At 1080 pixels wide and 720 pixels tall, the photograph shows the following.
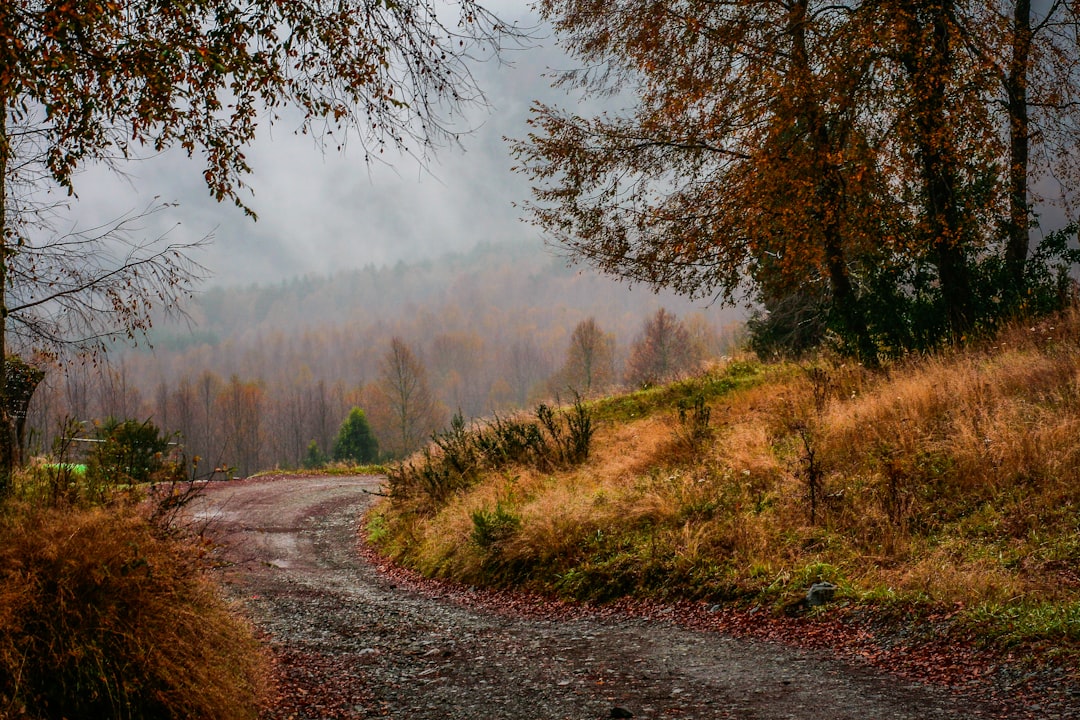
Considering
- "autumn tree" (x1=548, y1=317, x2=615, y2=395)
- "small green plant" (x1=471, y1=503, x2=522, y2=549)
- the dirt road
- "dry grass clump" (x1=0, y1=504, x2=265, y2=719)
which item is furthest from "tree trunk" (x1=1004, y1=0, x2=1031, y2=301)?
"autumn tree" (x1=548, y1=317, x2=615, y2=395)

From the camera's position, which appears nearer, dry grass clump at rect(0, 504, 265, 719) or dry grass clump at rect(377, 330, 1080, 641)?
dry grass clump at rect(0, 504, 265, 719)

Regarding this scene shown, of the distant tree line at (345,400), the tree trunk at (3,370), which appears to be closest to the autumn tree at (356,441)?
the distant tree line at (345,400)

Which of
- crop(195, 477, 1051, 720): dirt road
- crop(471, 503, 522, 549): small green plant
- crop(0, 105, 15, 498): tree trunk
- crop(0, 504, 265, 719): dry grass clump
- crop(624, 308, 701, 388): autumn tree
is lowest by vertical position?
crop(195, 477, 1051, 720): dirt road

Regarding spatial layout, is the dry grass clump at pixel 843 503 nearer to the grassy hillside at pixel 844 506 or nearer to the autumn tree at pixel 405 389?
the grassy hillside at pixel 844 506

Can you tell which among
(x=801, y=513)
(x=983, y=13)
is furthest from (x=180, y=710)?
(x=983, y=13)

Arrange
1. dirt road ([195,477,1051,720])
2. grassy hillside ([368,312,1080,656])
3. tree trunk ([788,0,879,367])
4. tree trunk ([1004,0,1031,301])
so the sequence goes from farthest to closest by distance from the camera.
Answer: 1. tree trunk ([1004,0,1031,301])
2. tree trunk ([788,0,879,367])
3. grassy hillside ([368,312,1080,656])
4. dirt road ([195,477,1051,720])

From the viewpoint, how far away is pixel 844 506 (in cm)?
698

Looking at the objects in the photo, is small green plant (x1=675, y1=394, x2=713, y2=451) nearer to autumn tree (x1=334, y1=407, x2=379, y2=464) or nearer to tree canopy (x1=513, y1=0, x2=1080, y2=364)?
tree canopy (x1=513, y1=0, x2=1080, y2=364)

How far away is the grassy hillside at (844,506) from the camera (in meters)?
5.56

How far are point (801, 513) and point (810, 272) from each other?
6.71 metres

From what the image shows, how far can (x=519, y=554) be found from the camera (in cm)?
808

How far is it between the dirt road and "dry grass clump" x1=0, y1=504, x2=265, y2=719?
2.00ft

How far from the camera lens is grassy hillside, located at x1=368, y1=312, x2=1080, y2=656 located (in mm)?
5559

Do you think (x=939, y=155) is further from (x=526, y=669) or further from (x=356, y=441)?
(x=356, y=441)
